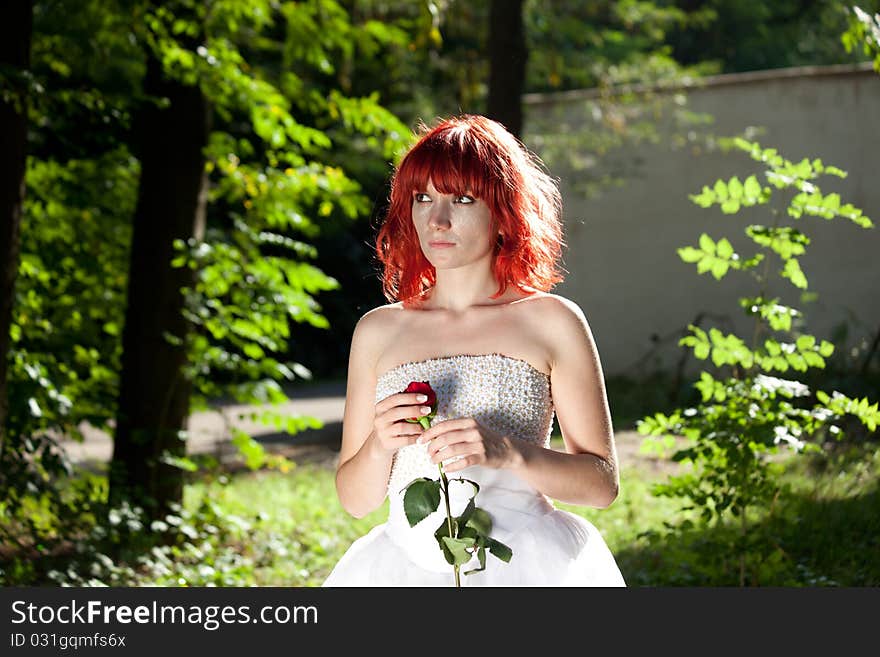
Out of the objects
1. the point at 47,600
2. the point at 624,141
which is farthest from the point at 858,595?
→ the point at 624,141

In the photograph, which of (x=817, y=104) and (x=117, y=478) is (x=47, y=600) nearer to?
(x=117, y=478)

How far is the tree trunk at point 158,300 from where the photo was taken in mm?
6527

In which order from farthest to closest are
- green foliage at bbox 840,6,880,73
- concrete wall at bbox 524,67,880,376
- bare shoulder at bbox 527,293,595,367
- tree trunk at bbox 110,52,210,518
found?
1. concrete wall at bbox 524,67,880,376
2. tree trunk at bbox 110,52,210,518
3. green foliage at bbox 840,6,880,73
4. bare shoulder at bbox 527,293,595,367

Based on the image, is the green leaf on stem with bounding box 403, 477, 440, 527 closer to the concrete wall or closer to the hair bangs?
the hair bangs

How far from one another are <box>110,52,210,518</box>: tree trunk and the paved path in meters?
2.15

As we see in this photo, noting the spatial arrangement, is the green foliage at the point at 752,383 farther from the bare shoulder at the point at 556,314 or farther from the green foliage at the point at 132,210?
the green foliage at the point at 132,210

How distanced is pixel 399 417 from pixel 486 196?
471 millimetres

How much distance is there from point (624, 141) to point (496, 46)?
5.33m

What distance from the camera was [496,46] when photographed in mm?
8758

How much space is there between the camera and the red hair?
2.17m

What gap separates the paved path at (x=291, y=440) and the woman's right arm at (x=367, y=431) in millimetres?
6438

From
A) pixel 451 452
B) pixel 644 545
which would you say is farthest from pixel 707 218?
pixel 451 452

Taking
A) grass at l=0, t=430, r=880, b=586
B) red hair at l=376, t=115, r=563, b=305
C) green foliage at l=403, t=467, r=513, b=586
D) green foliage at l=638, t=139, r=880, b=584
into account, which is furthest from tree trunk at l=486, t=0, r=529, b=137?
green foliage at l=403, t=467, r=513, b=586

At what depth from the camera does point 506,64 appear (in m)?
8.74
